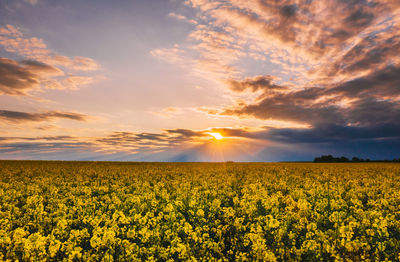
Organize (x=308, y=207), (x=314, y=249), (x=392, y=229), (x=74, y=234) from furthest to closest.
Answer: (x=308, y=207) < (x=392, y=229) < (x=74, y=234) < (x=314, y=249)

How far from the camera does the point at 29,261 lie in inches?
277

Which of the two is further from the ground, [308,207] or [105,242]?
[308,207]

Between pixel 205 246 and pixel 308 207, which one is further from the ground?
pixel 308 207

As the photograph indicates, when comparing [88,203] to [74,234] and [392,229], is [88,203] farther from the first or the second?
[392,229]

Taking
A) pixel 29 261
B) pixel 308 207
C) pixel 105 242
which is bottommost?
pixel 29 261

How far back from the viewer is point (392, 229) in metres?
10.3

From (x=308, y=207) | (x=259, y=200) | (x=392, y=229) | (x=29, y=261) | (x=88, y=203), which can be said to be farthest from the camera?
(x=259, y=200)

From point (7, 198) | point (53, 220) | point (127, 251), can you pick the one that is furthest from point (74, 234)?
point (7, 198)

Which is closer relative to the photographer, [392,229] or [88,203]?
[392,229]

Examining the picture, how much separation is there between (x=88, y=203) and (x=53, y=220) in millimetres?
2547

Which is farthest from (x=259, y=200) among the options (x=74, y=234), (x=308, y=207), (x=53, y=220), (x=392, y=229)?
(x=53, y=220)

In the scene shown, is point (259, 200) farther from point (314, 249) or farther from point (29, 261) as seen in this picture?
point (29, 261)

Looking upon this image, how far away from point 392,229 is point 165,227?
10.2 meters

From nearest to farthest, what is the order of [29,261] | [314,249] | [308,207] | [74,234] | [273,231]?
1. [29,261]
2. [314,249]
3. [74,234]
4. [273,231]
5. [308,207]
